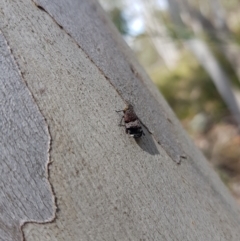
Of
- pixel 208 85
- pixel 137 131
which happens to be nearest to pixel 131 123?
pixel 137 131

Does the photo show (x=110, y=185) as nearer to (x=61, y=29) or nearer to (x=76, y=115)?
(x=76, y=115)

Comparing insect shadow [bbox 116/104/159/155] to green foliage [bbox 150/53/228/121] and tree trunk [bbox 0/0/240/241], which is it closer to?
tree trunk [bbox 0/0/240/241]

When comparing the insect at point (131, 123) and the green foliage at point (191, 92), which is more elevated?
the green foliage at point (191, 92)

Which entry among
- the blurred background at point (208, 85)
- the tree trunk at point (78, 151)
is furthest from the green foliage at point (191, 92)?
the tree trunk at point (78, 151)

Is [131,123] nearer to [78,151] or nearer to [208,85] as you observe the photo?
[78,151]

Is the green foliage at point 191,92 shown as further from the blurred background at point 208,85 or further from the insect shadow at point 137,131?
the insect shadow at point 137,131
